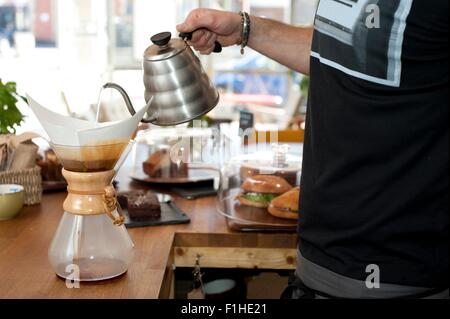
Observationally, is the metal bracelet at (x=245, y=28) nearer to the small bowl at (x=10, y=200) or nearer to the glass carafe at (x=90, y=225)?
the glass carafe at (x=90, y=225)

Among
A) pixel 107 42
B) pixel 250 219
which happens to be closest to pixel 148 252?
pixel 250 219

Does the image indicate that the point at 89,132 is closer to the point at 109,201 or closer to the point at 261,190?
the point at 109,201

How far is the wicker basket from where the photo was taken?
1731mm

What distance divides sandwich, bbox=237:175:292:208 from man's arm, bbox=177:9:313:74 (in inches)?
13.4

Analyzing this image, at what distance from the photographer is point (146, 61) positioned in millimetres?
1431

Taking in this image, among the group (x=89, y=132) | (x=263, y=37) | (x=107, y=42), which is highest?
(x=263, y=37)

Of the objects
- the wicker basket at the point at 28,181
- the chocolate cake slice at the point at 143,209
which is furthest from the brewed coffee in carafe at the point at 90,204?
the wicker basket at the point at 28,181

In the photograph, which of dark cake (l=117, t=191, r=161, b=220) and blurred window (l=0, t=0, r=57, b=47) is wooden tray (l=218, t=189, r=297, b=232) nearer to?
dark cake (l=117, t=191, r=161, b=220)

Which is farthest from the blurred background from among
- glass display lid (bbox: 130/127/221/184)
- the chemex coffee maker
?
the chemex coffee maker

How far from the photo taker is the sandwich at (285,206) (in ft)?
5.53

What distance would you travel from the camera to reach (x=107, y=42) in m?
7.02

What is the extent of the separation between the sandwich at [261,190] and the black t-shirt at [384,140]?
1.81 ft

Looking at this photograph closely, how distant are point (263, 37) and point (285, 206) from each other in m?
0.46

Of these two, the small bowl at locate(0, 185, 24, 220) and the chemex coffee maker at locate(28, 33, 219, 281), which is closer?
the chemex coffee maker at locate(28, 33, 219, 281)
